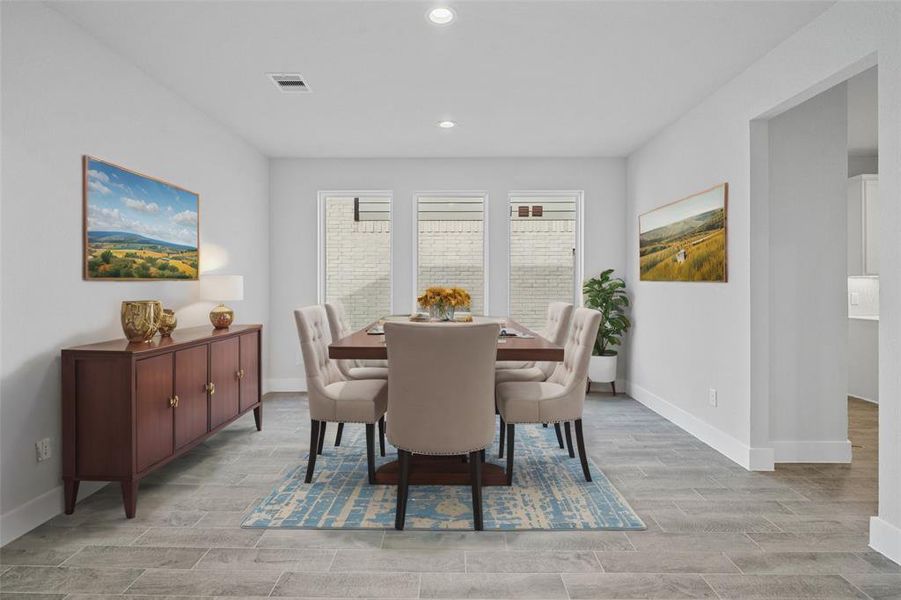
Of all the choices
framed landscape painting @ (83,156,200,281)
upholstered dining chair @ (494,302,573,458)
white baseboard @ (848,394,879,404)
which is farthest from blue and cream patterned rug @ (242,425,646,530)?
white baseboard @ (848,394,879,404)

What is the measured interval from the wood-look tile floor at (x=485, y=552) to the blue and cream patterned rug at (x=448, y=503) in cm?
9

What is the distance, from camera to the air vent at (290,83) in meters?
3.25

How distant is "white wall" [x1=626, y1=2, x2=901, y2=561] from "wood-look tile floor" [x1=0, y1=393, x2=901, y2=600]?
363mm

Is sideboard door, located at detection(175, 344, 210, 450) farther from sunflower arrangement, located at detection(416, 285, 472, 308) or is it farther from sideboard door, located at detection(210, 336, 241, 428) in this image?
sunflower arrangement, located at detection(416, 285, 472, 308)

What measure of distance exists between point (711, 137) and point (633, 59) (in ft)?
3.30

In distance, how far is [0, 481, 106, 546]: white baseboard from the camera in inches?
86.2

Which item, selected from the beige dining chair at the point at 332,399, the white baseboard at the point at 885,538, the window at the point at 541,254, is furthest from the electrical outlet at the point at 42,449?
the window at the point at 541,254

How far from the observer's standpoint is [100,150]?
110 inches

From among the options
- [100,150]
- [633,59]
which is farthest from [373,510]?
[633,59]

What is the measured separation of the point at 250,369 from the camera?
12.7 ft

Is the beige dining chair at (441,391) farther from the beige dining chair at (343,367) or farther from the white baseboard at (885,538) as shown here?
the white baseboard at (885,538)

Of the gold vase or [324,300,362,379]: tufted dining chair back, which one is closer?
the gold vase

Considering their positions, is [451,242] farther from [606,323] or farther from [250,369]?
[250,369]

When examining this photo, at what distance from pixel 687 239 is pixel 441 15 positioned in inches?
99.8
